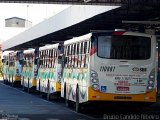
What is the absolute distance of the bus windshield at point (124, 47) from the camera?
64.1 ft

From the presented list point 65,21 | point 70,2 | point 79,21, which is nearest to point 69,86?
point 70,2

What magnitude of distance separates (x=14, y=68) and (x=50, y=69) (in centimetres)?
1857

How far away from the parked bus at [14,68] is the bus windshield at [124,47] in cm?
2554

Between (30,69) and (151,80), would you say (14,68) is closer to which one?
(30,69)

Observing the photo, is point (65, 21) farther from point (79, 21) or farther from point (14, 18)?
point (14, 18)

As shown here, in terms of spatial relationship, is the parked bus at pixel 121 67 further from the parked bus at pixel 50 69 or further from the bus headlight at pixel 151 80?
the parked bus at pixel 50 69

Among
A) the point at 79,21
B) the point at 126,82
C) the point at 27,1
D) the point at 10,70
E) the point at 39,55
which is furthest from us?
the point at 10,70

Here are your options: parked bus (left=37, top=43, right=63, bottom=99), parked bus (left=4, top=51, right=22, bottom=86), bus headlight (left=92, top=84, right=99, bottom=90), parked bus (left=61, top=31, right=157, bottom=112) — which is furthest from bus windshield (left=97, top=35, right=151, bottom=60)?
parked bus (left=4, top=51, right=22, bottom=86)

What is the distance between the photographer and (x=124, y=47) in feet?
64.3

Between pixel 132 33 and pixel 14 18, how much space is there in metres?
121

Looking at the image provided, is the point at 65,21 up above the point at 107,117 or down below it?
above

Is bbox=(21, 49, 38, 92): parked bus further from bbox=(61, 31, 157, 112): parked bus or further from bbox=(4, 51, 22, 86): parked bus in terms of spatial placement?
bbox=(61, 31, 157, 112): parked bus

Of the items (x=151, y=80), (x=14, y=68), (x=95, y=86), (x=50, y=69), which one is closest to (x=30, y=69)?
(x=50, y=69)

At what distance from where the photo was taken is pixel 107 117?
20.0 m
